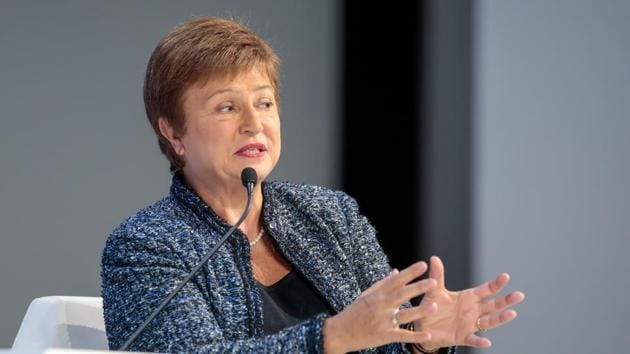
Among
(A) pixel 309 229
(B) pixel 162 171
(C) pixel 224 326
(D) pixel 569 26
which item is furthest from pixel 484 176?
(C) pixel 224 326

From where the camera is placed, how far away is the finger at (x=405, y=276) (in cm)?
156

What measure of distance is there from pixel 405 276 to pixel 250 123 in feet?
1.81

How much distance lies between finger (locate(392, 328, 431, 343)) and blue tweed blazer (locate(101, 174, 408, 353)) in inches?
5.1

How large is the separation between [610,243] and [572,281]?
17cm

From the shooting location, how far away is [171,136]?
6.85ft

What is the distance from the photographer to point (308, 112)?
3.76 metres

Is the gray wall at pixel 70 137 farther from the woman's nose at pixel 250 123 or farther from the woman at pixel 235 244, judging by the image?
the woman's nose at pixel 250 123

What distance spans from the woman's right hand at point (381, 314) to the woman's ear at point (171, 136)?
0.59m

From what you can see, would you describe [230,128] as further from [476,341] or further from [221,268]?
[476,341]

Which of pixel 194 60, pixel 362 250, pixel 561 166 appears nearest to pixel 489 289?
pixel 362 250

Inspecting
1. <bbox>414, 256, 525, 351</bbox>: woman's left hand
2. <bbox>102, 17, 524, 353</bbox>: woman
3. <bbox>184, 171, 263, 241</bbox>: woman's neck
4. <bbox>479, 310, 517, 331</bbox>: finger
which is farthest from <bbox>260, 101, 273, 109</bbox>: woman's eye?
Result: <bbox>479, 310, 517, 331</bbox>: finger

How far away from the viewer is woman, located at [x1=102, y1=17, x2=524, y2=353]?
179cm

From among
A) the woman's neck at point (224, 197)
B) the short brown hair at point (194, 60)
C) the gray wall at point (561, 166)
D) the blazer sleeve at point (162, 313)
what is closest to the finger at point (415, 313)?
the blazer sleeve at point (162, 313)

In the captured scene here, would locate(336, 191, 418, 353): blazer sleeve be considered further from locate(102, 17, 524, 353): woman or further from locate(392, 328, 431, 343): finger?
locate(392, 328, 431, 343): finger
